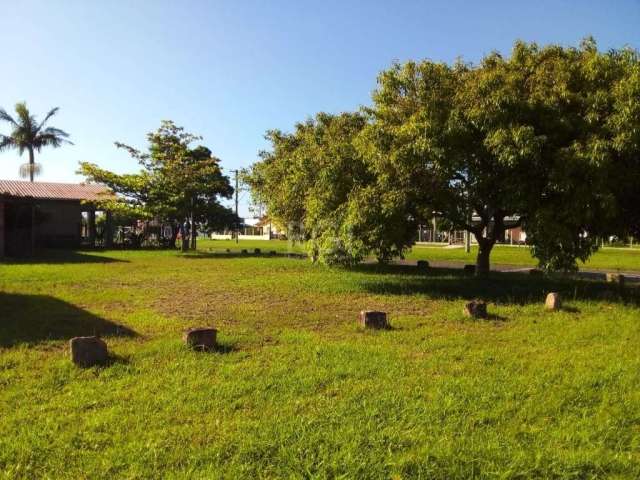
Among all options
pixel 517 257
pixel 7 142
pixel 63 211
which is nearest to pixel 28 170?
pixel 7 142

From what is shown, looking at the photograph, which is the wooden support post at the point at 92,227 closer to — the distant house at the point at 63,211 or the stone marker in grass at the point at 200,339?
the distant house at the point at 63,211

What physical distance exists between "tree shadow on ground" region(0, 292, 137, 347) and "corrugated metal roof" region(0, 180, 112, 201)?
20339 mm

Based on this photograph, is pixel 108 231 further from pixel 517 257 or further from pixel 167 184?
pixel 517 257

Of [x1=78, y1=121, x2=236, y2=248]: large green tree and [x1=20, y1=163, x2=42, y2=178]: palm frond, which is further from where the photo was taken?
[x1=20, y1=163, x2=42, y2=178]: palm frond

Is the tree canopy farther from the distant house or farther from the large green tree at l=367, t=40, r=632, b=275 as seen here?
the distant house

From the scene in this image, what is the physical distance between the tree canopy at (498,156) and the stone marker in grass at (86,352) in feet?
22.0

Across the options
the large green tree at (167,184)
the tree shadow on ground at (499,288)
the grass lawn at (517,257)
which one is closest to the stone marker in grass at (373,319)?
the tree shadow on ground at (499,288)

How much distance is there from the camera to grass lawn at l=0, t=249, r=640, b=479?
3.35 meters

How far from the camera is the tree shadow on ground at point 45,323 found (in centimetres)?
658

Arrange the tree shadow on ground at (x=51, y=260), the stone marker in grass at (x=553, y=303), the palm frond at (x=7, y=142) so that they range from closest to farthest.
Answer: the stone marker in grass at (x=553, y=303), the tree shadow on ground at (x=51, y=260), the palm frond at (x=7, y=142)

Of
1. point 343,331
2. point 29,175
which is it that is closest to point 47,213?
point 29,175

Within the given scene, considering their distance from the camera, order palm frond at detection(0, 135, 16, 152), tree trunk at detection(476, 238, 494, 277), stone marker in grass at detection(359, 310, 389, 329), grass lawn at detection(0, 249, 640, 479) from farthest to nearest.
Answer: palm frond at detection(0, 135, 16, 152), tree trunk at detection(476, 238, 494, 277), stone marker in grass at detection(359, 310, 389, 329), grass lawn at detection(0, 249, 640, 479)

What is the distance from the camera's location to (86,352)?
5.27 metres

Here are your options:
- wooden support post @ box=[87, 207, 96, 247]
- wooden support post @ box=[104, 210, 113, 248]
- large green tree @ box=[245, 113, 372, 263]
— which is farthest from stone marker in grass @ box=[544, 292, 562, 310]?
wooden support post @ box=[87, 207, 96, 247]
